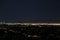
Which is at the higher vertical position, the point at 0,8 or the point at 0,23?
the point at 0,8

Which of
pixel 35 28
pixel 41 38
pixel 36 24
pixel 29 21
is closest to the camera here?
pixel 41 38

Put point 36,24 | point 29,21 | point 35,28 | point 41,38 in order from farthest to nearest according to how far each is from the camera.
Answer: point 29,21 → point 36,24 → point 35,28 → point 41,38

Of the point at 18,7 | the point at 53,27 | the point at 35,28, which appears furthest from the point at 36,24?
the point at 18,7

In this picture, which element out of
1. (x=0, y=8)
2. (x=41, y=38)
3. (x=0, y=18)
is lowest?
(x=41, y=38)

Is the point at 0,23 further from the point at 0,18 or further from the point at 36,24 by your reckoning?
the point at 36,24

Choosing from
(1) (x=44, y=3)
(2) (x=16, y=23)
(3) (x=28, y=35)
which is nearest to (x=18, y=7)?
(2) (x=16, y=23)

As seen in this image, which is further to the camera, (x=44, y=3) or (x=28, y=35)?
(x=44, y=3)
